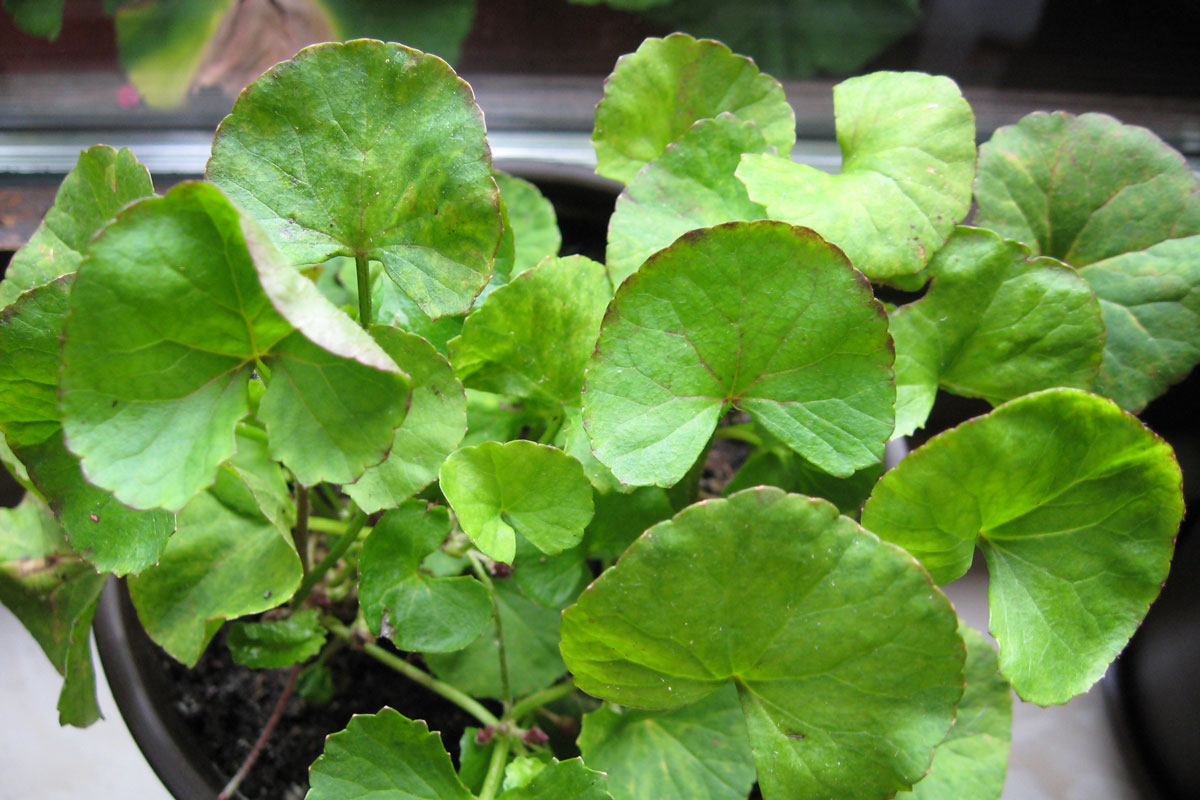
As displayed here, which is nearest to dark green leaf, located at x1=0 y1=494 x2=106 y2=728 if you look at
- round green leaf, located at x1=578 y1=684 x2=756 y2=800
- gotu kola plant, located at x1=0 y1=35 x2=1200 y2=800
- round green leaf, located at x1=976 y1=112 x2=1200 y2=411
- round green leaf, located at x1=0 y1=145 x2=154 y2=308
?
gotu kola plant, located at x1=0 y1=35 x2=1200 y2=800

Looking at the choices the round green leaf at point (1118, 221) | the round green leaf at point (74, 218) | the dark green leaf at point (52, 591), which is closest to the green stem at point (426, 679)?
the dark green leaf at point (52, 591)

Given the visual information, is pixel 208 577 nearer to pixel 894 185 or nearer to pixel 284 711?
pixel 284 711

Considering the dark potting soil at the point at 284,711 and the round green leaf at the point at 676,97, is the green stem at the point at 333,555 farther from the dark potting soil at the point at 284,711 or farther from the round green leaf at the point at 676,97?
the round green leaf at the point at 676,97

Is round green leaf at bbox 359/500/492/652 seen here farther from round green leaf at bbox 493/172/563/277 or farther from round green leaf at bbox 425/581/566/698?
round green leaf at bbox 493/172/563/277

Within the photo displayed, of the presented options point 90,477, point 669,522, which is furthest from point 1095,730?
point 90,477

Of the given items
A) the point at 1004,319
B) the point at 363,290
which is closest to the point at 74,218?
the point at 363,290

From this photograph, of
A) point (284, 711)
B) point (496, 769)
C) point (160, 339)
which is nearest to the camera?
point (160, 339)
